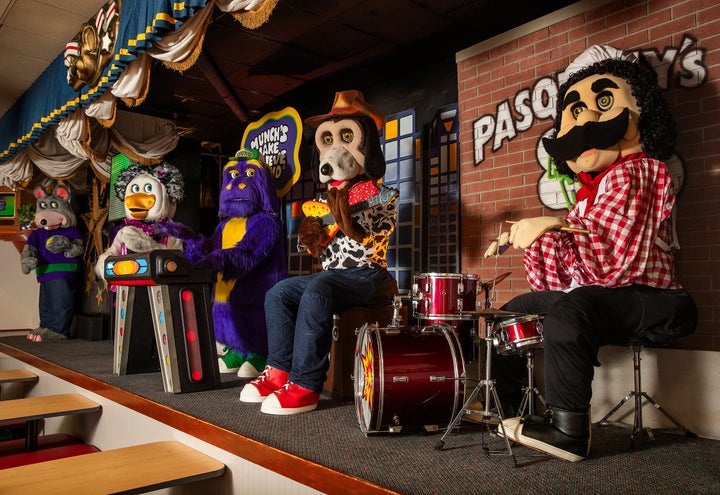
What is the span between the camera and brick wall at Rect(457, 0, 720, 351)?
6.89 feet

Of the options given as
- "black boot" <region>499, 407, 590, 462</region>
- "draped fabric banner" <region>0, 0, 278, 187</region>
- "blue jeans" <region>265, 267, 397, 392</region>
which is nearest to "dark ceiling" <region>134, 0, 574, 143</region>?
"draped fabric banner" <region>0, 0, 278, 187</region>

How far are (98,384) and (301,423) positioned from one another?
1.44m

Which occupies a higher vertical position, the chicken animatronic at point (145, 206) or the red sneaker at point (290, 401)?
the chicken animatronic at point (145, 206)

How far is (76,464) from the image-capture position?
6.33 ft

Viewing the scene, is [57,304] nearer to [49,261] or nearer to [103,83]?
[49,261]

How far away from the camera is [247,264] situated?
298 cm

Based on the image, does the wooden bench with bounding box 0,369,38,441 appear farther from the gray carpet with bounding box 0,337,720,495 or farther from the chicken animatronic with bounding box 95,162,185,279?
the gray carpet with bounding box 0,337,720,495

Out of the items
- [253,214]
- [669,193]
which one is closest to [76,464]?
[253,214]

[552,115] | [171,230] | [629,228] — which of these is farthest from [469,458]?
[171,230]

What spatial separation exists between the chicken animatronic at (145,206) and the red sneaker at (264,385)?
5.80 ft

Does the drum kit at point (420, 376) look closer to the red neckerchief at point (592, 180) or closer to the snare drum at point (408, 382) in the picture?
the snare drum at point (408, 382)

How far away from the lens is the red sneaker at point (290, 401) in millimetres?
2176

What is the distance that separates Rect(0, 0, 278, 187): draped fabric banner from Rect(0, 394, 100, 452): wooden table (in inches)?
71.6

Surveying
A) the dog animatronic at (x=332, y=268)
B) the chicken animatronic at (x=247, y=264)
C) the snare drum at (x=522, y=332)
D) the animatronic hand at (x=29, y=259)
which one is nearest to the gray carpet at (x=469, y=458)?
the dog animatronic at (x=332, y=268)
